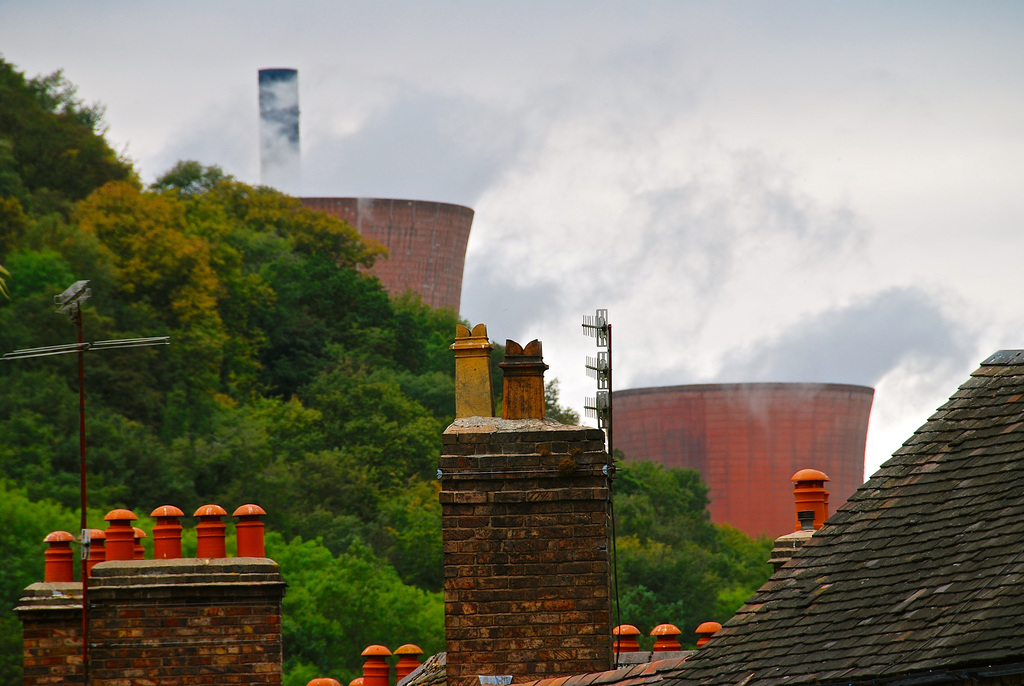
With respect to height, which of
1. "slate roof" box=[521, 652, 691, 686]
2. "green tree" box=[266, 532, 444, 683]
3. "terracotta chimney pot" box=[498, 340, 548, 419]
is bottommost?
"green tree" box=[266, 532, 444, 683]

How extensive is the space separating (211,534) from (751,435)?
55.5 m

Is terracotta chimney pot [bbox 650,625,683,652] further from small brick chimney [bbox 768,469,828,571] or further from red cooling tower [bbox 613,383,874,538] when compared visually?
red cooling tower [bbox 613,383,874,538]

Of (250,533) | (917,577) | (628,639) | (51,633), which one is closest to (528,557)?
(917,577)

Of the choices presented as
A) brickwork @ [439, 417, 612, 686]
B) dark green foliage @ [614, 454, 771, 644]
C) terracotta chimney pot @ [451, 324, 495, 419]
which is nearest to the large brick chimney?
brickwork @ [439, 417, 612, 686]

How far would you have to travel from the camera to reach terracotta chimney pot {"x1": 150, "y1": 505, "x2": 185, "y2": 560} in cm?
933

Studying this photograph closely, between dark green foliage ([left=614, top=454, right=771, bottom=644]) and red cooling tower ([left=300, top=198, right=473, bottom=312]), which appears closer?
dark green foliage ([left=614, top=454, right=771, bottom=644])

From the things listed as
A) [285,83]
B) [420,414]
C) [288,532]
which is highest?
[285,83]

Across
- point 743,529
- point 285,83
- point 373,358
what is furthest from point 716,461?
point 285,83

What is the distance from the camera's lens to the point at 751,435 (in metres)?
63.7

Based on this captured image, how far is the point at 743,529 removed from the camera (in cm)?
6788

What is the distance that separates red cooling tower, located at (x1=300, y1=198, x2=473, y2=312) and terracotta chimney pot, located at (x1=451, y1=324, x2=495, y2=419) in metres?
68.5

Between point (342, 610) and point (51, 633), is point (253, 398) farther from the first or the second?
point (51, 633)

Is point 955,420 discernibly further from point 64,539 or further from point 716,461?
point 716,461

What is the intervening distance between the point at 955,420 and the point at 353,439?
6395 centimetres
